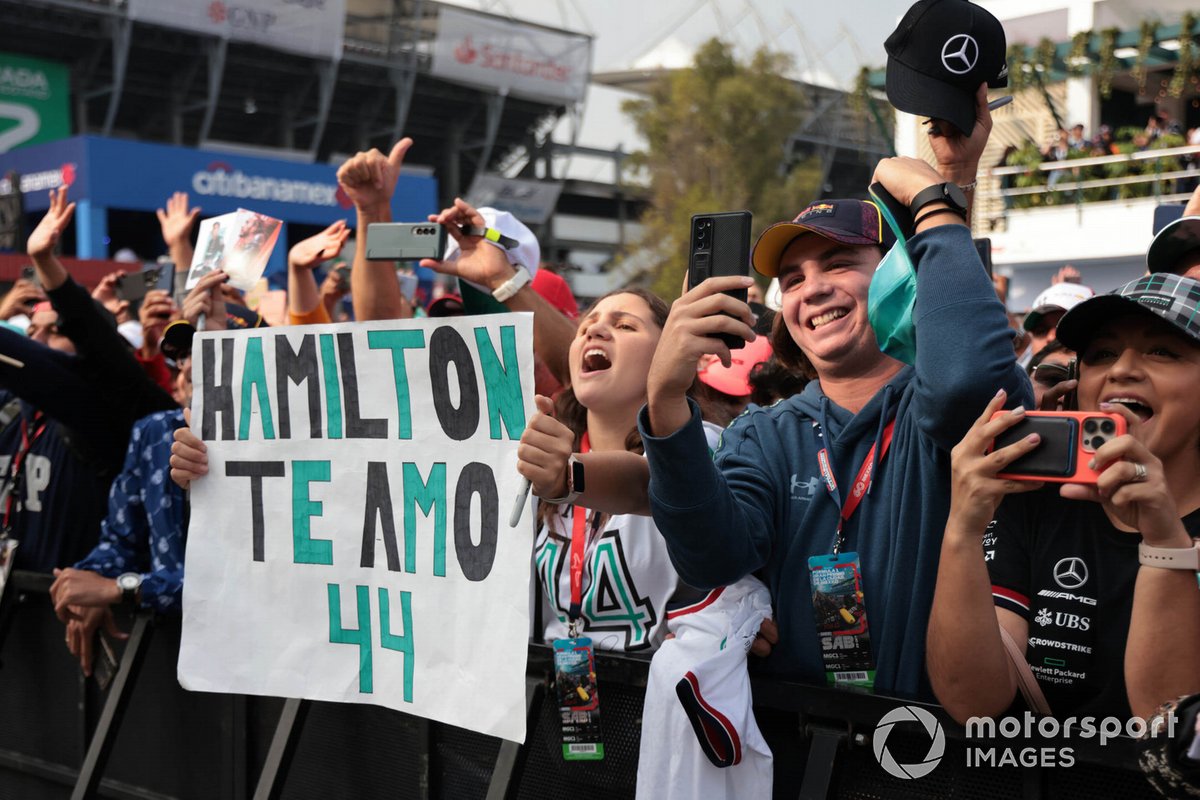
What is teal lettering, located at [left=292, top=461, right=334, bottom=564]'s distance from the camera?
3371mm

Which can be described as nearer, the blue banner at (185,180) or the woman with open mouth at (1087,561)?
the woman with open mouth at (1087,561)

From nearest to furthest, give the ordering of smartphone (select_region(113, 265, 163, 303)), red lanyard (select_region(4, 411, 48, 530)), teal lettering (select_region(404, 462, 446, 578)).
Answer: teal lettering (select_region(404, 462, 446, 578))
red lanyard (select_region(4, 411, 48, 530))
smartphone (select_region(113, 265, 163, 303))

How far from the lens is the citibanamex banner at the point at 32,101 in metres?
37.6

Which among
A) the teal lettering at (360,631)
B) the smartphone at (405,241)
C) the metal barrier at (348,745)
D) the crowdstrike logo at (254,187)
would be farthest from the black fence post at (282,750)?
the crowdstrike logo at (254,187)

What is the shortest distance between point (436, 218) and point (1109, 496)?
7.41ft

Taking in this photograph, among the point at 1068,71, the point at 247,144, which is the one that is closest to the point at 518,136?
the point at 247,144

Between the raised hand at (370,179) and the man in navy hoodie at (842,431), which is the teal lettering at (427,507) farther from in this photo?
the raised hand at (370,179)

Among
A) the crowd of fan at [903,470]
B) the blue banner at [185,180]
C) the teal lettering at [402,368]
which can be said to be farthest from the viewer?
the blue banner at [185,180]

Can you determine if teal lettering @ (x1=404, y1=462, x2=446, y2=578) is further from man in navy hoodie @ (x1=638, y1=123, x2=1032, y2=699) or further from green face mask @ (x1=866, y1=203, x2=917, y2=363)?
green face mask @ (x1=866, y1=203, x2=917, y2=363)

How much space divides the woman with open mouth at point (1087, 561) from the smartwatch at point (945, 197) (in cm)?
27

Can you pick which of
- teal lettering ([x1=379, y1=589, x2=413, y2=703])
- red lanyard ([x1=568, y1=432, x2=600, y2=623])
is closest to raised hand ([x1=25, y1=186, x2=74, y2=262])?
teal lettering ([x1=379, y1=589, x2=413, y2=703])

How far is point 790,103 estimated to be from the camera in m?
47.6

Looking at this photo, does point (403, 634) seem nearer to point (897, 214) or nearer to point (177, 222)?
point (897, 214)

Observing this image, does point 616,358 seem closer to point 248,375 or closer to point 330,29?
point 248,375
